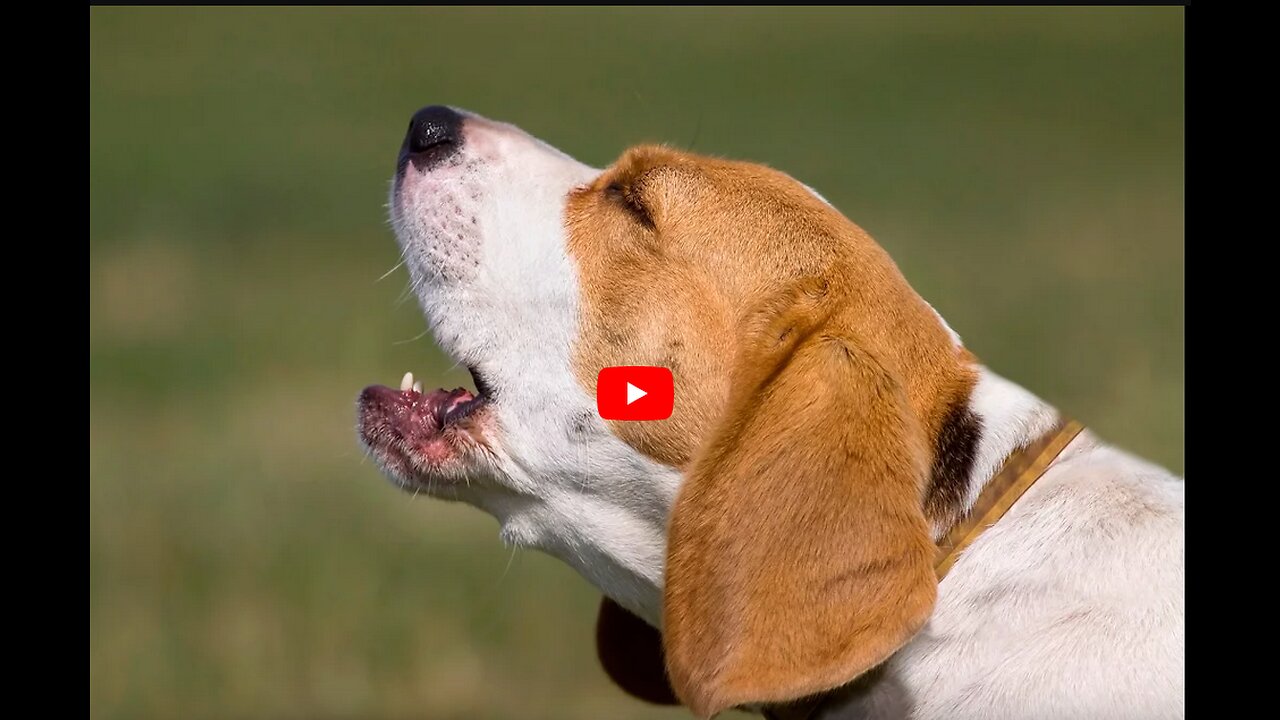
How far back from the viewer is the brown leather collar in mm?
3236

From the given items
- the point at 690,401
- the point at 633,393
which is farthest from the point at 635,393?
the point at 690,401

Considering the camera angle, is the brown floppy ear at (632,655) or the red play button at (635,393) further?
the brown floppy ear at (632,655)

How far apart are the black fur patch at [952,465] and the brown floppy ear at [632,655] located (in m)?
1.25

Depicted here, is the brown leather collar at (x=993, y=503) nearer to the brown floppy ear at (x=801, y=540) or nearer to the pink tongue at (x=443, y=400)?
the brown floppy ear at (x=801, y=540)

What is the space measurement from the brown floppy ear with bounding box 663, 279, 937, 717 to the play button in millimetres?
405

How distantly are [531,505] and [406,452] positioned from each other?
0.36 metres

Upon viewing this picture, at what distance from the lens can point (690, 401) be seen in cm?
356

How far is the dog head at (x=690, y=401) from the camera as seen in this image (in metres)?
3.04

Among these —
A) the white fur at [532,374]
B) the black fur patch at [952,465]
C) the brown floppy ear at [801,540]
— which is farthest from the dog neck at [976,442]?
the white fur at [532,374]

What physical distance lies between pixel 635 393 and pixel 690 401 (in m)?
A: 0.16

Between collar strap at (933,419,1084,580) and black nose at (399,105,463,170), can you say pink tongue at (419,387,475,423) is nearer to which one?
black nose at (399,105,463,170)

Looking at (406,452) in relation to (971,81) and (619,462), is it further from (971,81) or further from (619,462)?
(971,81)

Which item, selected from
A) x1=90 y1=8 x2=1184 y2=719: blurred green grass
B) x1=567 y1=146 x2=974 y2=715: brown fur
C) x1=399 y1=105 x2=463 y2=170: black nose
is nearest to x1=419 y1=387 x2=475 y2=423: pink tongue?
x1=567 y1=146 x2=974 y2=715: brown fur
